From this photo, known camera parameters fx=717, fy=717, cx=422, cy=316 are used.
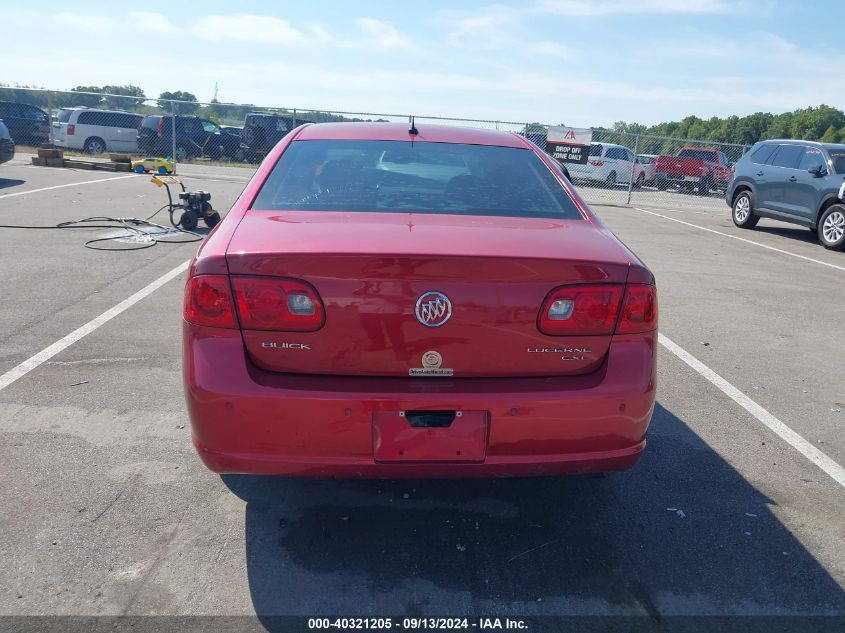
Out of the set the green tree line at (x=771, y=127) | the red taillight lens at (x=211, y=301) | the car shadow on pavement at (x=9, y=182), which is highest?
the green tree line at (x=771, y=127)

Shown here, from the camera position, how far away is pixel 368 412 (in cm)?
252

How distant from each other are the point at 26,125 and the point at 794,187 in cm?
2452

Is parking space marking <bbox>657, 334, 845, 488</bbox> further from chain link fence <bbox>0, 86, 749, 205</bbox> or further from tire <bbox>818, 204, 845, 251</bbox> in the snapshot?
chain link fence <bbox>0, 86, 749, 205</bbox>

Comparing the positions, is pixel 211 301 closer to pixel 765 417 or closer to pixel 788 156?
pixel 765 417

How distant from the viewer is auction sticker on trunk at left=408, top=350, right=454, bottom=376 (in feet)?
8.38

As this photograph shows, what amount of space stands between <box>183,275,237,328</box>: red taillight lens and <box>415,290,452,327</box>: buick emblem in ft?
2.17

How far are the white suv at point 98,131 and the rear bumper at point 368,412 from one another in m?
25.3

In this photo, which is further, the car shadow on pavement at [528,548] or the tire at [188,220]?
the tire at [188,220]

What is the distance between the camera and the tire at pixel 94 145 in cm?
2550

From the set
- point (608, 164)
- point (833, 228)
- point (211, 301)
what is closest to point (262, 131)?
point (608, 164)

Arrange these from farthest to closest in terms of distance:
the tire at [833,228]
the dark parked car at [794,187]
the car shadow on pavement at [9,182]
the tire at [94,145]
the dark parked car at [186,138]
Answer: the tire at [94,145]
the dark parked car at [186,138]
the car shadow on pavement at [9,182]
the dark parked car at [794,187]
the tire at [833,228]

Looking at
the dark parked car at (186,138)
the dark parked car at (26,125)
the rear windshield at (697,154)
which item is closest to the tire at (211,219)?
the dark parked car at (186,138)

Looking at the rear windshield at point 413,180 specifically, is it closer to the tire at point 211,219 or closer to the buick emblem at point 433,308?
the buick emblem at point 433,308

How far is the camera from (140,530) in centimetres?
291
